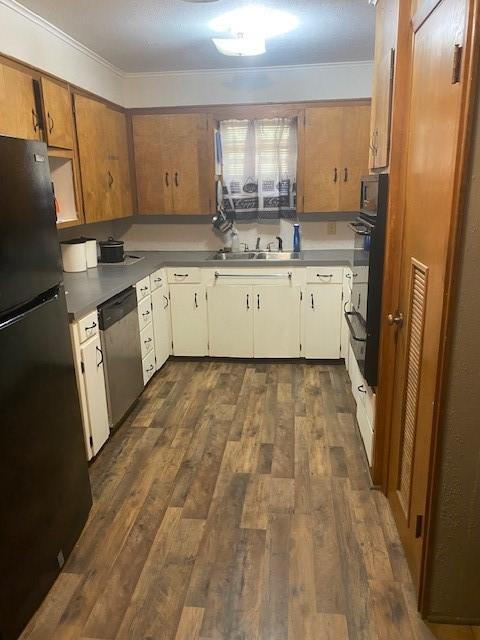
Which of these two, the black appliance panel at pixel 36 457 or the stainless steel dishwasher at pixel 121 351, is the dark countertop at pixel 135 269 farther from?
the black appliance panel at pixel 36 457

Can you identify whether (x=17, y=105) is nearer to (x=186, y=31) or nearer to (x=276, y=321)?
(x=186, y=31)

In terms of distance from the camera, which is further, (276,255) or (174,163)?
(276,255)

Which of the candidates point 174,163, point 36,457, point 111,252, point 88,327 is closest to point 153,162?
point 174,163

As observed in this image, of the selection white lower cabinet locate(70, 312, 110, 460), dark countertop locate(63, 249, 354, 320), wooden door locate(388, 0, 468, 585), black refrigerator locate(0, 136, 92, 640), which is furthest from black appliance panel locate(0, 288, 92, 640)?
wooden door locate(388, 0, 468, 585)

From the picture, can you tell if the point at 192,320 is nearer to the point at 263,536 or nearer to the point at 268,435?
the point at 268,435

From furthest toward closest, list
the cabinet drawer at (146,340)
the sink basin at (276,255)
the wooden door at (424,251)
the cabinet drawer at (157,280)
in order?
the sink basin at (276,255) < the cabinet drawer at (157,280) < the cabinet drawer at (146,340) < the wooden door at (424,251)

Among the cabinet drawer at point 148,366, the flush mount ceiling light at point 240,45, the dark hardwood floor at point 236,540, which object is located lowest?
the dark hardwood floor at point 236,540

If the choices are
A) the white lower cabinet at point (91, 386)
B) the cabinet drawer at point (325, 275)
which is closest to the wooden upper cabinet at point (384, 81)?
the cabinet drawer at point (325, 275)

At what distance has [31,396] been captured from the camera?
5.57ft

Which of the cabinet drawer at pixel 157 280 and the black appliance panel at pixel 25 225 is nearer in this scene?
the black appliance panel at pixel 25 225

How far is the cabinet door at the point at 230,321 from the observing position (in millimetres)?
4004

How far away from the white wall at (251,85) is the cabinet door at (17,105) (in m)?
1.78

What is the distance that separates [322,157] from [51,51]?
2.15 m

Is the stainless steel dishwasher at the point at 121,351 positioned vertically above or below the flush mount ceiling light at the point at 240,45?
below
